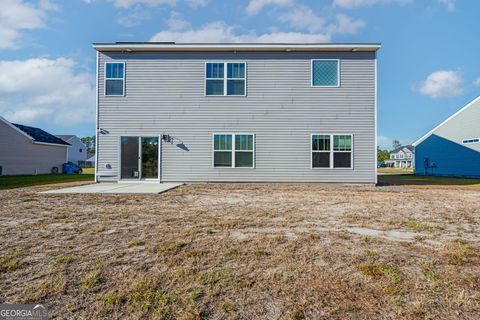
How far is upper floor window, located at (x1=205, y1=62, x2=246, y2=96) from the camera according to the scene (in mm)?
11406

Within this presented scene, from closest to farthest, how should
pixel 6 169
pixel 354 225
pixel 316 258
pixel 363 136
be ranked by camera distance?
pixel 316 258, pixel 354 225, pixel 363 136, pixel 6 169

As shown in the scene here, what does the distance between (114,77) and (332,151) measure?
971 cm

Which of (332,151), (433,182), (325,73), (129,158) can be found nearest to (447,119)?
(433,182)

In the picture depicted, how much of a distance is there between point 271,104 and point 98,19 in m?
9.13

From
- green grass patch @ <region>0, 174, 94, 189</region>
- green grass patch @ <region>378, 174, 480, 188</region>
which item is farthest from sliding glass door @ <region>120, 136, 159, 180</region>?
green grass patch @ <region>378, 174, 480, 188</region>

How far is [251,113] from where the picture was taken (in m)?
11.4

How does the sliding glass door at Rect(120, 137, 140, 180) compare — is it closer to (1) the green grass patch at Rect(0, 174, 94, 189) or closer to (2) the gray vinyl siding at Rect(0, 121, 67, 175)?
(1) the green grass patch at Rect(0, 174, 94, 189)

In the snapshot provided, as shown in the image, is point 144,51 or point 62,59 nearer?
point 144,51

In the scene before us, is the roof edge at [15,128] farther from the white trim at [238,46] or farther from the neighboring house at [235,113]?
the white trim at [238,46]

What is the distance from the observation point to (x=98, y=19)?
12695 mm


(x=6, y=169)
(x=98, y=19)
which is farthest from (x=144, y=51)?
(x=6, y=169)

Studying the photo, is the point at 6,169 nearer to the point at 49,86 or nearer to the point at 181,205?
the point at 49,86

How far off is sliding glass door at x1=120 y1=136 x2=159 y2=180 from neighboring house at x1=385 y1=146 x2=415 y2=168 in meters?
61.1

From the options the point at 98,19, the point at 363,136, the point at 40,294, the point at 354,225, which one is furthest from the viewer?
the point at 98,19
